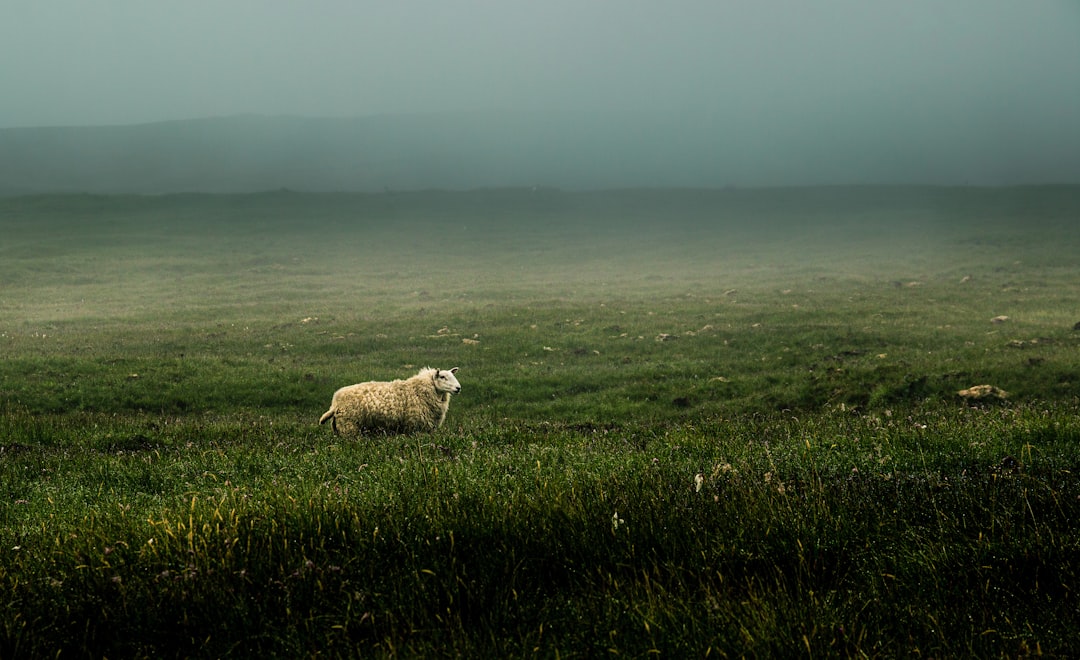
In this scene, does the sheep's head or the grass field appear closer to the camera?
the grass field

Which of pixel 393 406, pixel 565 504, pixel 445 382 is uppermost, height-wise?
pixel 565 504

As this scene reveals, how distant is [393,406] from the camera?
603 inches

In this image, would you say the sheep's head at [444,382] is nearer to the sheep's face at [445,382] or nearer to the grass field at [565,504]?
the sheep's face at [445,382]

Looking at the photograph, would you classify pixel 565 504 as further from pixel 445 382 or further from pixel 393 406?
pixel 445 382

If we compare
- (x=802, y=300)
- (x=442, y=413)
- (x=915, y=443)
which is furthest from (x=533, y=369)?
(x=802, y=300)

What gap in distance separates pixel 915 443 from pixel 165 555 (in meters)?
6.85

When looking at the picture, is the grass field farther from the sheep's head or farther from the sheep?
the sheep's head

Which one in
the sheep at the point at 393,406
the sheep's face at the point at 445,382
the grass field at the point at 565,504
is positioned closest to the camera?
the grass field at the point at 565,504

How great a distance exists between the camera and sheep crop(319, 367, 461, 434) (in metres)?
15.2

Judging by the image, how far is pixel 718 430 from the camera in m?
11.1

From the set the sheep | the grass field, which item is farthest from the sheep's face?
the grass field

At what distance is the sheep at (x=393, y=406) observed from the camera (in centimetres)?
1516

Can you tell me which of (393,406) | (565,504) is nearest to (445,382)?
(393,406)

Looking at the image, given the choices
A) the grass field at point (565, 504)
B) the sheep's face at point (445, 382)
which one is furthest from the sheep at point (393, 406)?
the grass field at point (565, 504)
